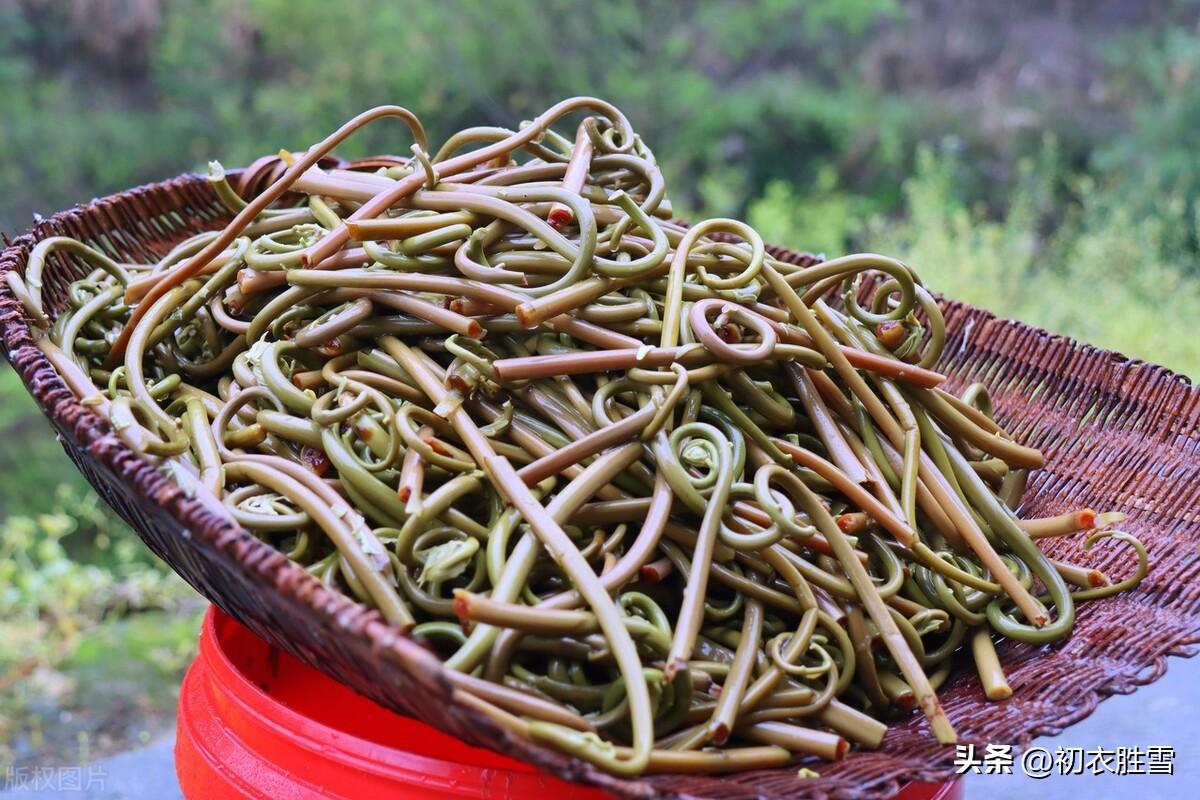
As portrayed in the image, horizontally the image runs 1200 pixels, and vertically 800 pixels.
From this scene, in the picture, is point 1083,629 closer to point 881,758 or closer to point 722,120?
point 881,758

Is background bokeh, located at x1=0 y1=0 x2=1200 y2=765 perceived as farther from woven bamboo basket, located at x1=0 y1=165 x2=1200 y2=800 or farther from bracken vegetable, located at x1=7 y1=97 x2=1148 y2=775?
bracken vegetable, located at x1=7 y1=97 x2=1148 y2=775

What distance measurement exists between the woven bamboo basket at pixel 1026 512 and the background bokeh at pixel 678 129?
135 cm

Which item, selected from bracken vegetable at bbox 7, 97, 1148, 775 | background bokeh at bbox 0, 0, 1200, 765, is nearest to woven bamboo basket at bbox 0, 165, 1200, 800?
bracken vegetable at bbox 7, 97, 1148, 775

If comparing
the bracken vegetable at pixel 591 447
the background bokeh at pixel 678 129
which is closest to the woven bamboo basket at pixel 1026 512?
the bracken vegetable at pixel 591 447

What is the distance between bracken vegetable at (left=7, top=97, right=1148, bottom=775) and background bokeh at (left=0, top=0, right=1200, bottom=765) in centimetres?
149

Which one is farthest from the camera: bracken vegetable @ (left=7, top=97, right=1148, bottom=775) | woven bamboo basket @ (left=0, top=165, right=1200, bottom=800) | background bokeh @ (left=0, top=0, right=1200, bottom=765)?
background bokeh @ (left=0, top=0, right=1200, bottom=765)

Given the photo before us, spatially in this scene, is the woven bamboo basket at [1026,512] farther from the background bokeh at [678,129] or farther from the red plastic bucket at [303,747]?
the background bokeh at [678,129]

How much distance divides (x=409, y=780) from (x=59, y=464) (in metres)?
2.95

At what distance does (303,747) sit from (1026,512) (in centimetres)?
95

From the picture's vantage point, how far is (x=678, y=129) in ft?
14.3

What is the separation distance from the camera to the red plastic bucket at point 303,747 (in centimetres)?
100

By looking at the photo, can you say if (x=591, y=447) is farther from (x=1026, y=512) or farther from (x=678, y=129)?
(x=678, y=129)

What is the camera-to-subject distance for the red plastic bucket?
1.00 meters

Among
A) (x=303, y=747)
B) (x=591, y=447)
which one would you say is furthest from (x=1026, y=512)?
(x=303, y=747)
